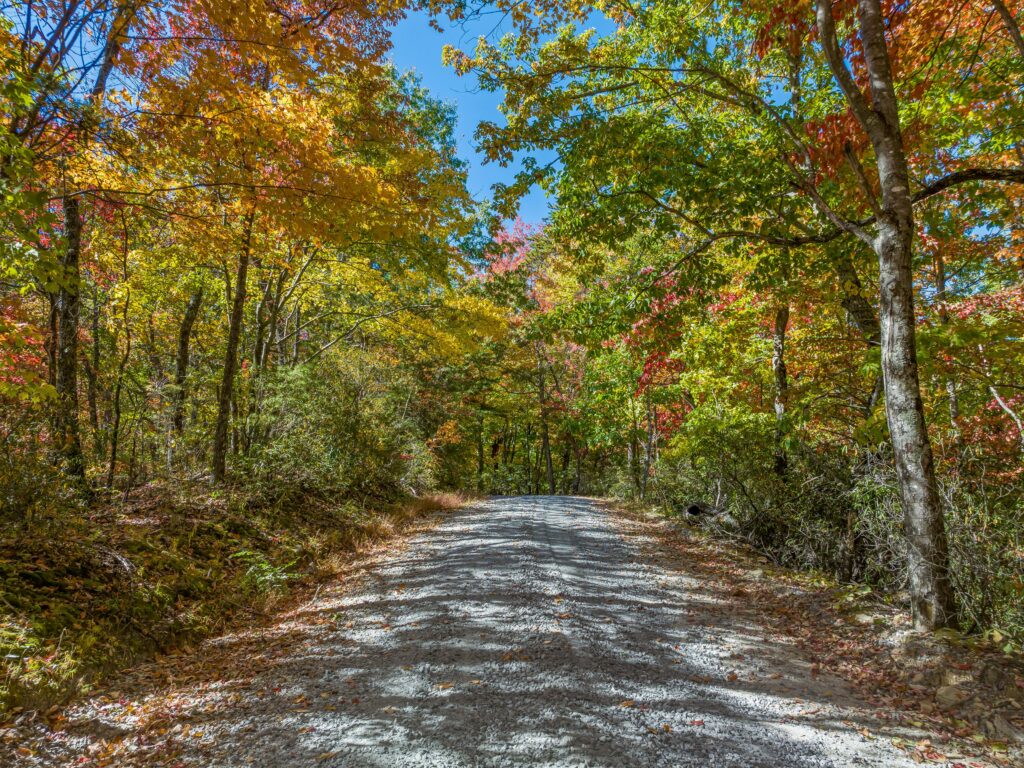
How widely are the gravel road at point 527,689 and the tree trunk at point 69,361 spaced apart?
3269mm

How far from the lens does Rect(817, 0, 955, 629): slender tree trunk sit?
151 inches

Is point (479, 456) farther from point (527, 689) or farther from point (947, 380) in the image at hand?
point (527, 689)

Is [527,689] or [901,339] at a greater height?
[901,339]

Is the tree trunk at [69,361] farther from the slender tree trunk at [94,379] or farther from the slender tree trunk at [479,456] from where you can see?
the slender tree trunk at [479,456]

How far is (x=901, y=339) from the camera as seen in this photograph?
157 inches

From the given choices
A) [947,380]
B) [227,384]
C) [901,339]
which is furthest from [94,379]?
[947,380]

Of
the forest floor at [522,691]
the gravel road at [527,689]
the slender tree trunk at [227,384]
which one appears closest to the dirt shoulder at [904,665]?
the forest floor at [522,691]

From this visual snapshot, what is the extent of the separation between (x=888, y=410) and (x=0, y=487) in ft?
25.4

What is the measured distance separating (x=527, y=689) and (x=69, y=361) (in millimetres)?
6464

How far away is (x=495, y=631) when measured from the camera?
4141mm

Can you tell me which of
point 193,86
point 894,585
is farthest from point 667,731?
point 193,86

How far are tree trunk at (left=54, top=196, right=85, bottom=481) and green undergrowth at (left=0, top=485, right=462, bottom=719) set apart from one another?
72 centimetres

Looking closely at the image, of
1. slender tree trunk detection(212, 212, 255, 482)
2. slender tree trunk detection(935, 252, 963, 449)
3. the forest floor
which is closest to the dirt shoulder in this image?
the forest floor

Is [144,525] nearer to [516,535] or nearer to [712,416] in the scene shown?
[516,535]
